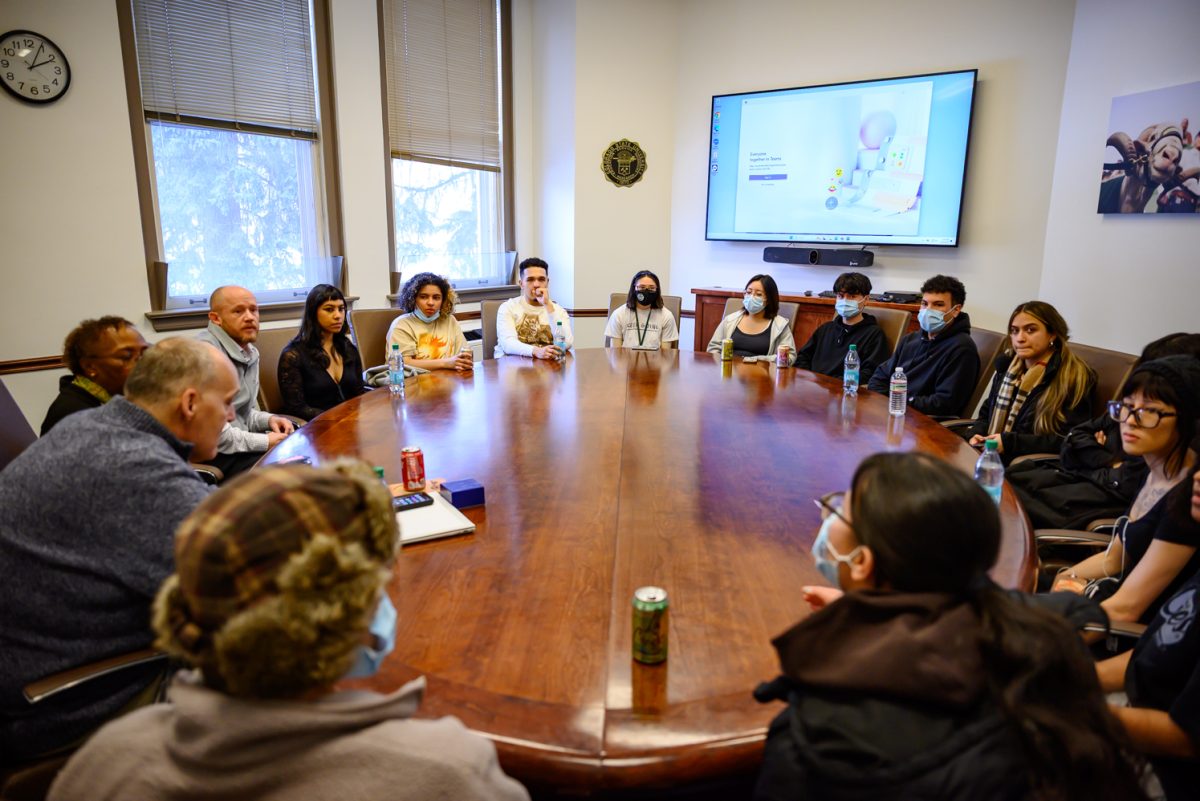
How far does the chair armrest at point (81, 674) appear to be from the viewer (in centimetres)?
115

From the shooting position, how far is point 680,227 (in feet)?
20.6

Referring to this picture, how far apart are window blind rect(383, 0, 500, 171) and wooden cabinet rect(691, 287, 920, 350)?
2052 millimetres

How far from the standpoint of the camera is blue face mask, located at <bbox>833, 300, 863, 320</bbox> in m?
3.96

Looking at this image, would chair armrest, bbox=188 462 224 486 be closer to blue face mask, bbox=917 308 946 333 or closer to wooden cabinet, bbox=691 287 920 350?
blue face mask, bbox=917 308 946 333

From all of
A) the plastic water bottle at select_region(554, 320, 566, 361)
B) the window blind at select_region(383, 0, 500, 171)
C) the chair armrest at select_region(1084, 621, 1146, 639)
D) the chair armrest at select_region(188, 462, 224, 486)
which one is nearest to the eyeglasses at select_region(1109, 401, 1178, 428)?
the chair armrest at select_region(1084, 621, 1146, 639)

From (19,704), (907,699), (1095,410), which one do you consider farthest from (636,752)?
(1095,410)

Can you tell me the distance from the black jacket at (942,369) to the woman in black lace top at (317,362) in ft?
8.30

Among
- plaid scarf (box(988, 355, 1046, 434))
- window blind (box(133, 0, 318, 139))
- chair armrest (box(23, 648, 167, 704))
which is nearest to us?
chair armrest (box(23, 648, 167, 704))

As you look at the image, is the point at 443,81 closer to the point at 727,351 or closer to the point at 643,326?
the point at 643,326

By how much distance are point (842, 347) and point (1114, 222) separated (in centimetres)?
162

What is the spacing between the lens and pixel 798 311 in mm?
5375

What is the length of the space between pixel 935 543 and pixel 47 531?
1334mm

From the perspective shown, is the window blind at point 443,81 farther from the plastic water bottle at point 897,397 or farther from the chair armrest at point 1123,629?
the chair armrest at point 1123,629

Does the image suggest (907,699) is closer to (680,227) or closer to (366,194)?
(366,194)
